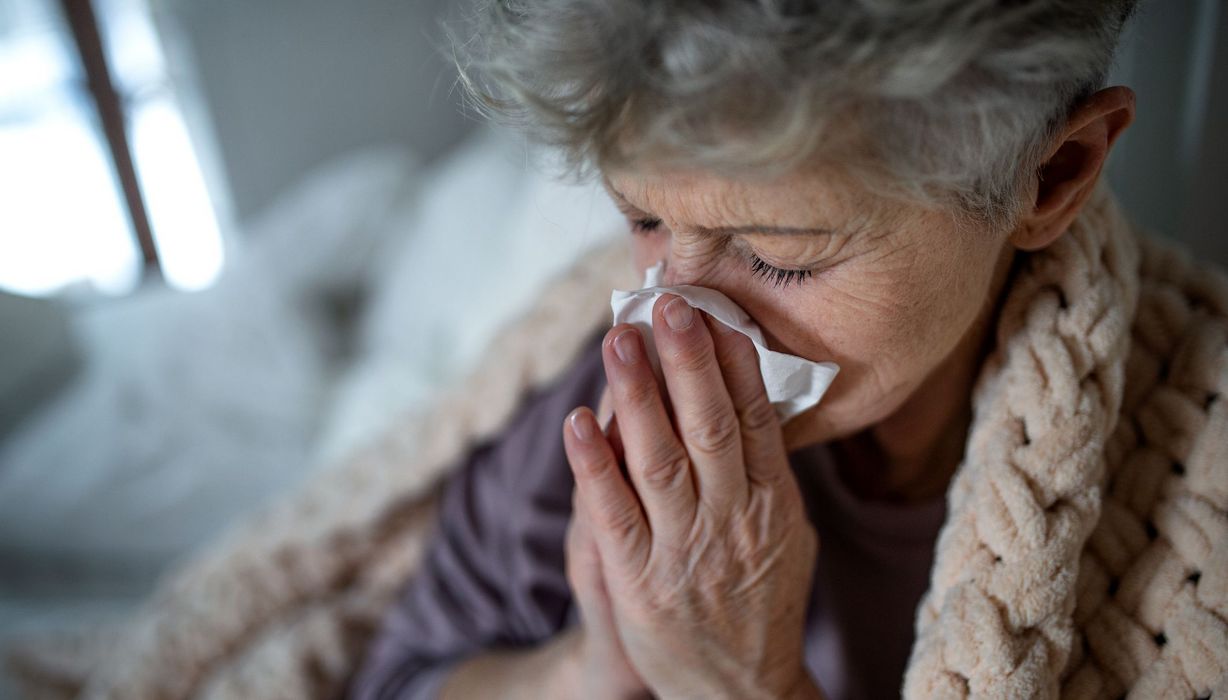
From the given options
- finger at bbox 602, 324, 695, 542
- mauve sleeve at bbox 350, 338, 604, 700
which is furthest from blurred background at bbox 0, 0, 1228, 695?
finger at bbox 602, 324, 695, 542

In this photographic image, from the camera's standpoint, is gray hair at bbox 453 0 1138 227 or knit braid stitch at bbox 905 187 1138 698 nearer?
gray hair at bbox 453 0 1138 227

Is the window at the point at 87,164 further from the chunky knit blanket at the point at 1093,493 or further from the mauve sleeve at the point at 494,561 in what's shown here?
the chunky knit blanket at the point at 1093,493

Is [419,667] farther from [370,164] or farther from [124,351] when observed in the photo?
[370,164]

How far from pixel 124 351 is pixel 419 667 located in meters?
1.31

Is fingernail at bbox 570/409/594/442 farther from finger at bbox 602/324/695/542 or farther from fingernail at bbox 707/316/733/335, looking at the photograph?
fingernail at bbox 707/316/733/335

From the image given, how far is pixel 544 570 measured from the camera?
3.65 ft

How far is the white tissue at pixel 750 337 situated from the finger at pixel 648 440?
20 mm

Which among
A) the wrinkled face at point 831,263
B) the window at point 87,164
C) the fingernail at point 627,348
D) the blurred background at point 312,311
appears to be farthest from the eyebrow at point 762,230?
the window at point 87,164

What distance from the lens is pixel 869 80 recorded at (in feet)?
1.68

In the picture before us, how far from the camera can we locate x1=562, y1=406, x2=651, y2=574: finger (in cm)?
76

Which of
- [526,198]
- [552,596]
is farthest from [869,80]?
[526,198]

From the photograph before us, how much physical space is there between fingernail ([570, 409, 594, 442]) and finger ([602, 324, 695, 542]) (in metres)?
0.03

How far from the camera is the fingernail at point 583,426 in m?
0.75

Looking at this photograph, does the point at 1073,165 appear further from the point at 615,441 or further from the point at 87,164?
the point at 87,164
